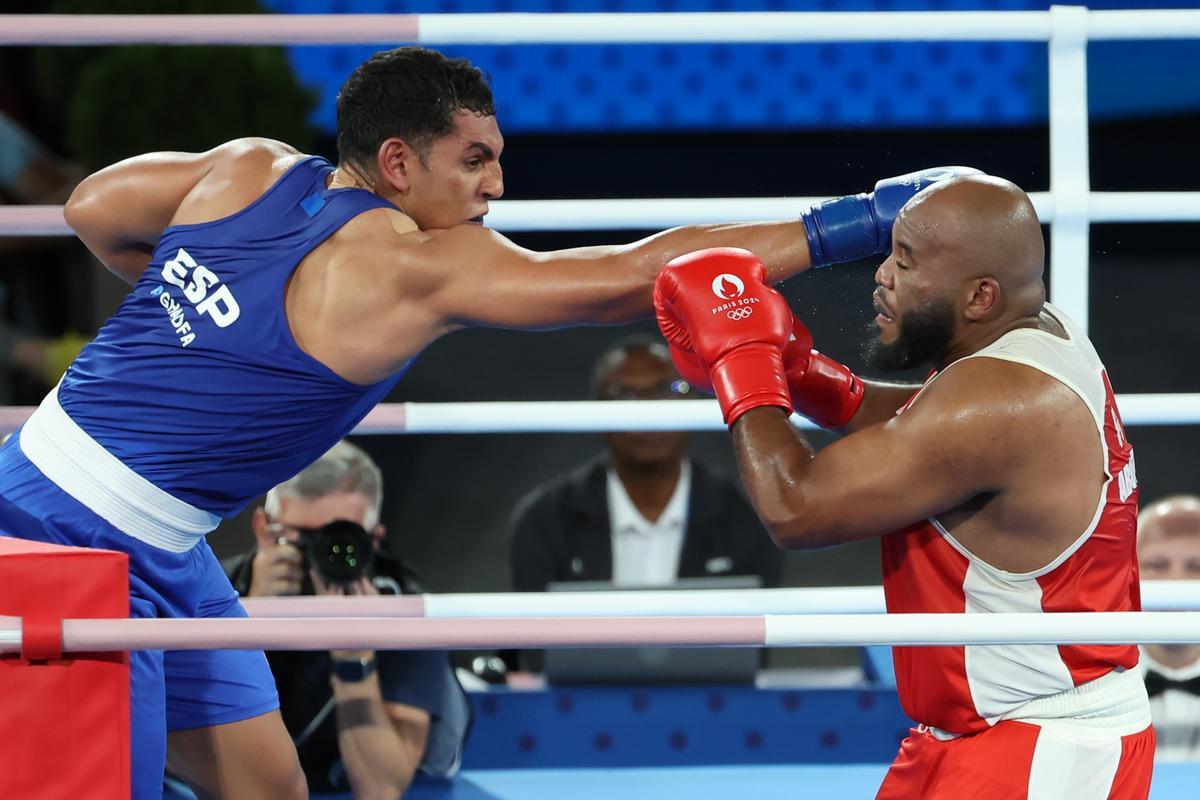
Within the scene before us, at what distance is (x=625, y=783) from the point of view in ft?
8.28

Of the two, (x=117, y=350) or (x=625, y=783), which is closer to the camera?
(x=117, y=350)

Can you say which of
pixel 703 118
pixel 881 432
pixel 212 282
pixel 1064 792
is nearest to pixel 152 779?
pixel 212 282

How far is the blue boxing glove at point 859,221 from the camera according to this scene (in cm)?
180

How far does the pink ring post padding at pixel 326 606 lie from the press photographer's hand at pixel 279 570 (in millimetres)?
179

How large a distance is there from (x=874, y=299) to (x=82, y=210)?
101cm

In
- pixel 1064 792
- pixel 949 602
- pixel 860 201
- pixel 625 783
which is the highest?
pixel 860 201

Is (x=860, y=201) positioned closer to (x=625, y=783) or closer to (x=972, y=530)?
(x=972, y=530)

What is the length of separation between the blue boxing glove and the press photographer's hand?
102 cm

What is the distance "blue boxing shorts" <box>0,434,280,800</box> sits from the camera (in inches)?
67.2

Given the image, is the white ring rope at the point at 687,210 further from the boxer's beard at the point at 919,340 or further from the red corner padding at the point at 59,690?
the red corner padding at the point at 59,690

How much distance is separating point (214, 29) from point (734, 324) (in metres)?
0.95

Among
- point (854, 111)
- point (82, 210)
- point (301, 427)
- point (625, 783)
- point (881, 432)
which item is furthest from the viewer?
point (854, 111)

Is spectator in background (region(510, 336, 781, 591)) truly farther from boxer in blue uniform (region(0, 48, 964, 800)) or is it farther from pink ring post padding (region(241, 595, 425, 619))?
boxer in blue uniform (region(0, 48, 964, 800))

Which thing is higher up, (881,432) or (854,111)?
(854,111)
